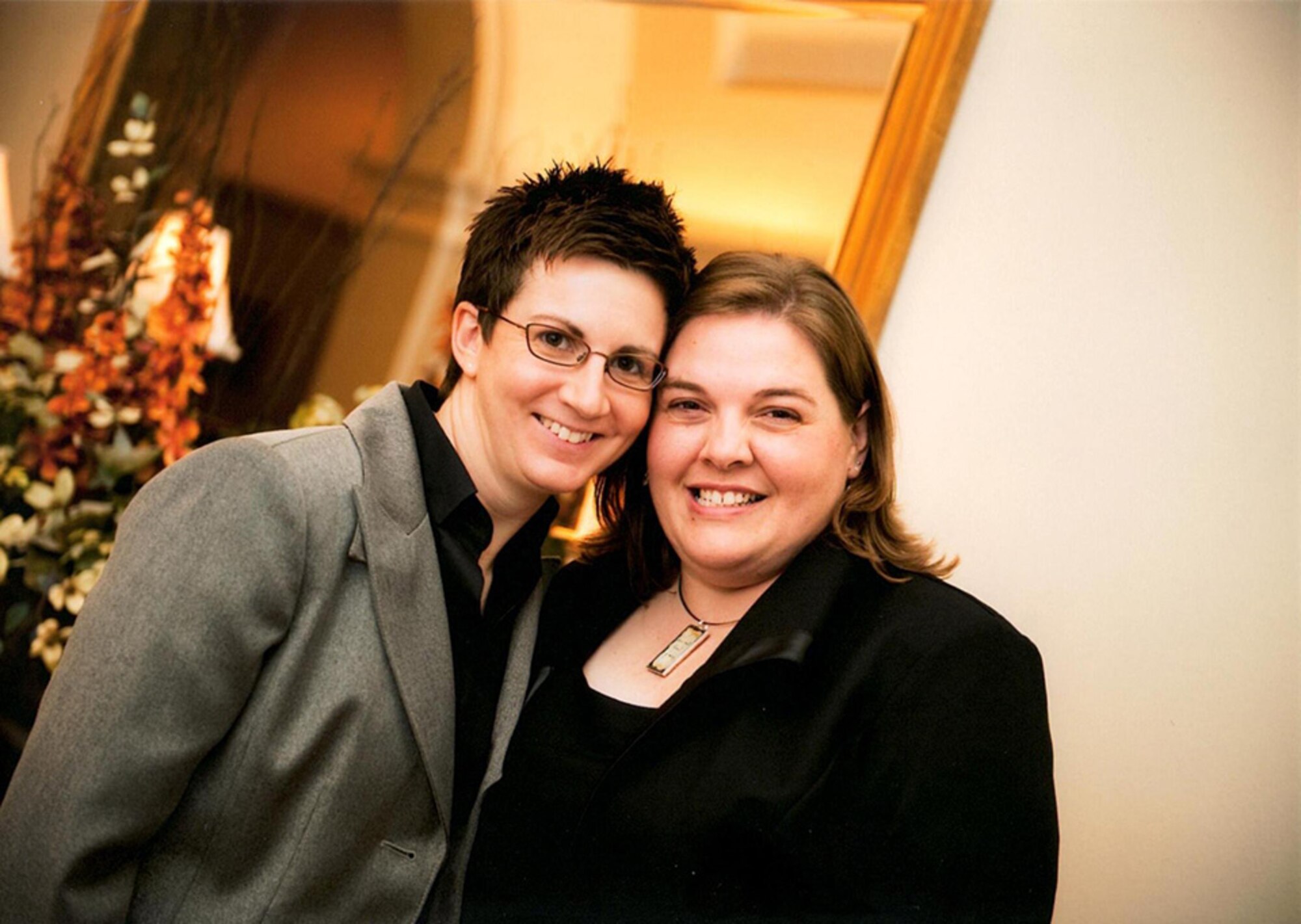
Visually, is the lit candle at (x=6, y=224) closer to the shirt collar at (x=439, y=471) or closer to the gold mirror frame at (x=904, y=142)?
the shirt collar at (x=439, y=471)

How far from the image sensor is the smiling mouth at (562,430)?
180 cm

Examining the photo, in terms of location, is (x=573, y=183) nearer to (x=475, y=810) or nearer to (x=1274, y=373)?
(x=475, y=810)

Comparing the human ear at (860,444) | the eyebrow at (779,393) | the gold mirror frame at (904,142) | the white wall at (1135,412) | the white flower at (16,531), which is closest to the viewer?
the eyebrow at (779,393)

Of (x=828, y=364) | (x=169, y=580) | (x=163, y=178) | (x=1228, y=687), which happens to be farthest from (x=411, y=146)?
(x=1228, y=687)

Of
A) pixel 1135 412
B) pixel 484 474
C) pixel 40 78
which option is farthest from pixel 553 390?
pixel 40 78

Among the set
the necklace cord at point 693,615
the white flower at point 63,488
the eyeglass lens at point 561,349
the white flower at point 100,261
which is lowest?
the white flower at point 63,488

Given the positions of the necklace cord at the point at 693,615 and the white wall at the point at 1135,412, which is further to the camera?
the white wall at the point at 1135,412

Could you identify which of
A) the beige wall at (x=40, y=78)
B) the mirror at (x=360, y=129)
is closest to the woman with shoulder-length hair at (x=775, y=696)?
the mirror at (x=360, y=129)

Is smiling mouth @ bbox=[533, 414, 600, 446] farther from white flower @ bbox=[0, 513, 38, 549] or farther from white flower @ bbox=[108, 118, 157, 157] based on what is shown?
white flower @ bbox=[108, 118, 157, 157]

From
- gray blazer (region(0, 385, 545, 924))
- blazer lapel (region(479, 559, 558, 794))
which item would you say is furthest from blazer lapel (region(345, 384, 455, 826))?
blazer lapel (region(479, 559, 558, 794))

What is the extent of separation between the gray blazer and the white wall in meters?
1.17

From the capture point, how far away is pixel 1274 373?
211 centimetres

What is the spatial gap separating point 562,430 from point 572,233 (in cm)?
32

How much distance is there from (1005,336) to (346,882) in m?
1.59
